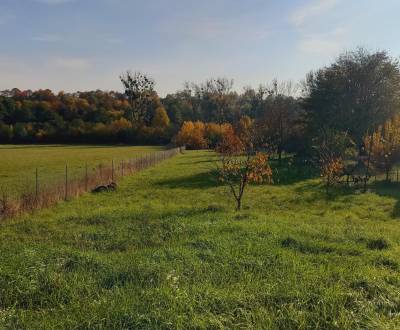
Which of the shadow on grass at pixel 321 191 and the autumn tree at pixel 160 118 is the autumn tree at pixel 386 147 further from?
the autumn tree at pixel 160 118

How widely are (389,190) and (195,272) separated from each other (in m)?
22.6

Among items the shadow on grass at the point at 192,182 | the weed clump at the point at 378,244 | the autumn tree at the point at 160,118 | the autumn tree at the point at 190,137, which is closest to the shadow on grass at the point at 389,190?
the weed clump at the point at 378,244

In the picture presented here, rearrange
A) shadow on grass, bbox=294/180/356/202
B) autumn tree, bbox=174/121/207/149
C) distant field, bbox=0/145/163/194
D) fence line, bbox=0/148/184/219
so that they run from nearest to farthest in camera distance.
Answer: fence line, bbox=0/148/184/219
shadow on grass, bbox=294/180/356/202
distant field, bbox=0/145/163/194
autumn tree, bbox=174/121/207/149

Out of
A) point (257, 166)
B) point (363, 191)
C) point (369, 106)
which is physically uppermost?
point (369, 106)

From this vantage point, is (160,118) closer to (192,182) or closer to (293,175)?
(293,175)

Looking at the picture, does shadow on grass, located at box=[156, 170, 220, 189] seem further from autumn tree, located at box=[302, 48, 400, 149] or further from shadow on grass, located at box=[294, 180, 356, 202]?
autumn tree, located at box=[302, 48, 400, 149]

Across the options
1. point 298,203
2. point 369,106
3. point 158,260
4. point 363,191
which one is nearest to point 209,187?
point 298,203

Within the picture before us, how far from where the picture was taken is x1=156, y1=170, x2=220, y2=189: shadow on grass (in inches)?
1083

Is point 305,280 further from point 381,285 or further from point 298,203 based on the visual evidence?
point 298,203

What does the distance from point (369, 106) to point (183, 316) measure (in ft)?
138

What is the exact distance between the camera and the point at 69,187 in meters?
20.5

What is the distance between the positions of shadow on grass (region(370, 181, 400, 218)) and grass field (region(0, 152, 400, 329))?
5708 millimetres

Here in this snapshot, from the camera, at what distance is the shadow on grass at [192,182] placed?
90.3 feet

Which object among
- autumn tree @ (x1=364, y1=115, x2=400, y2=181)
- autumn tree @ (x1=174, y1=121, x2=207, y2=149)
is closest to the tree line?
autumn tree @ (x1=174, y1=121, x2=207, y2=149)
